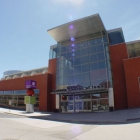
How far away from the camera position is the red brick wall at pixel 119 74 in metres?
21.5

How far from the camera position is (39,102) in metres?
26.9

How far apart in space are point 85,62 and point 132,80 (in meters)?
7.64

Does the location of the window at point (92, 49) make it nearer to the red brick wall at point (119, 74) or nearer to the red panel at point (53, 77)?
the red brick wall at point (119, 74)

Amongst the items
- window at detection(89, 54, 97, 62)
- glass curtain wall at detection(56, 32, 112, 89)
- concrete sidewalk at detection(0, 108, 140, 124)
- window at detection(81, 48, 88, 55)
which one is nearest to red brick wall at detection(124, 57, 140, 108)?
glass curtain wall at detection(56, 32, 112, 89)

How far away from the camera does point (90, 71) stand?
23.5 m

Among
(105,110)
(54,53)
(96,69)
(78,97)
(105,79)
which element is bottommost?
(105,110)

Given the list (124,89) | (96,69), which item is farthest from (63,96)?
(124,89)

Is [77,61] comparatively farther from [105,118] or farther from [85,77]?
[105,118]

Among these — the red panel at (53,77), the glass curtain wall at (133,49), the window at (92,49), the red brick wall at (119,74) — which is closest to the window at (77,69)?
the window at (92,49)

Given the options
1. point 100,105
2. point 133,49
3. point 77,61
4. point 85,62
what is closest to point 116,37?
point 133,49

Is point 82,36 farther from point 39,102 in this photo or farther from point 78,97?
point 39,102

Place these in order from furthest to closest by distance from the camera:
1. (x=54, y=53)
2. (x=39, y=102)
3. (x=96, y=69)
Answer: (x=54, y=53) < (x=39, y=102) < (x=96, y=69)

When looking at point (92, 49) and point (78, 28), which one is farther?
point (92, 49)

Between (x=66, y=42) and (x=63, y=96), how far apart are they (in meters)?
9.84
